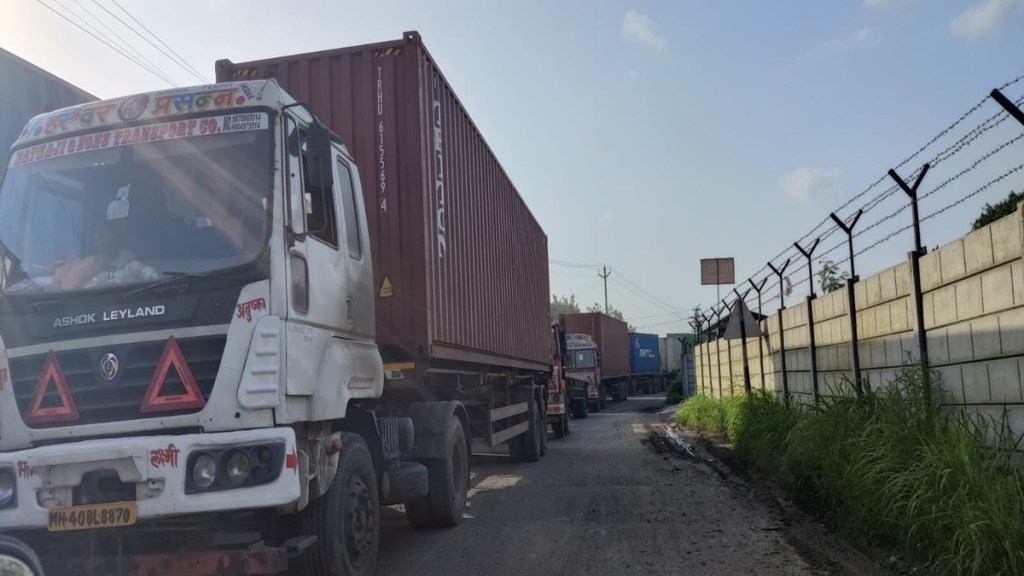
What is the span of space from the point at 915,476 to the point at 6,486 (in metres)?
5.67

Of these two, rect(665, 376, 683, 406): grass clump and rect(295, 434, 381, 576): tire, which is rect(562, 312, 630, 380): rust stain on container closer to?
rect(665, 376, 683, 406): grass clump

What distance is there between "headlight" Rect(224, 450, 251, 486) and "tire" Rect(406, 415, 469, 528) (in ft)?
10.5

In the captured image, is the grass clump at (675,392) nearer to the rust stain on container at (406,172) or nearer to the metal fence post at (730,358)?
the metal fence post at (730,358)

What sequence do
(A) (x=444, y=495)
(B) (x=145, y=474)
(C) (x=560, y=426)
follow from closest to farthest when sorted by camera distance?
(B) (x=145, y=474), (A) (x=444, y=495), (C) (x=560, y=426)

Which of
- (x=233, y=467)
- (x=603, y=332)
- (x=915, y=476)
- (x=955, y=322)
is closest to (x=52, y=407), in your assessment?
(x=233, y=467)

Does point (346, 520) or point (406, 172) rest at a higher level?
point (406, 172)

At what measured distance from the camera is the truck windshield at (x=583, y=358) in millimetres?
28484

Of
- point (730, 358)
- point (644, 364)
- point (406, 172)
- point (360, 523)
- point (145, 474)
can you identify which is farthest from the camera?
point (644, 364)

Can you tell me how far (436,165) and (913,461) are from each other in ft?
15.4

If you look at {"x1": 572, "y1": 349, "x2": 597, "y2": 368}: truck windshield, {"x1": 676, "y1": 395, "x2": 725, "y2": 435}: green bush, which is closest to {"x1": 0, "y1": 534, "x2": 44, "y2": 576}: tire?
{"x1": 676, "y1": 395, "x2": 725, "y2": 435}: green bush

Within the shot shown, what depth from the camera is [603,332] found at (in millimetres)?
33219

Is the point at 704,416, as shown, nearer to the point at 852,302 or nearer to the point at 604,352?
the point at 852,302

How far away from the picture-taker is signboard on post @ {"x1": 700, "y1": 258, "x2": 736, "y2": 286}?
94.1ft

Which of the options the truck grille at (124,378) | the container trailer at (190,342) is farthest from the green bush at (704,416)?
the truck grille at (124,378)
